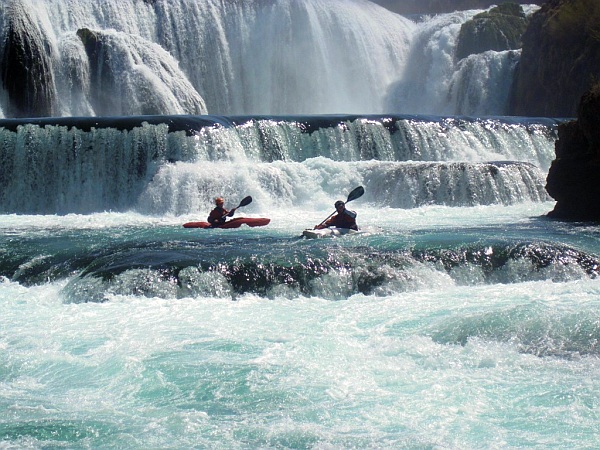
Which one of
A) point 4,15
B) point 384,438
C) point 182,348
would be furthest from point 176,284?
point 4,15

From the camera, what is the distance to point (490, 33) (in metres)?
32.0

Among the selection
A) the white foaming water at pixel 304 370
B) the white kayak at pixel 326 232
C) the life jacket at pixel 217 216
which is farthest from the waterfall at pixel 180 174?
the white foaming water at pixel 304 370

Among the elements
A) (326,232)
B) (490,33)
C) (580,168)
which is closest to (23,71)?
(326,232)

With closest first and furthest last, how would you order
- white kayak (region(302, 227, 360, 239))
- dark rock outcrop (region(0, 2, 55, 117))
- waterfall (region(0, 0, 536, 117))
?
white kayak (region(302, 227, 360, 239)) < dark rock outcrop (region(0, 2, 55, 117)) < waterfall (region(0, 0, 536, 117))

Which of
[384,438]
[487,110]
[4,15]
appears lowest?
[384,438]

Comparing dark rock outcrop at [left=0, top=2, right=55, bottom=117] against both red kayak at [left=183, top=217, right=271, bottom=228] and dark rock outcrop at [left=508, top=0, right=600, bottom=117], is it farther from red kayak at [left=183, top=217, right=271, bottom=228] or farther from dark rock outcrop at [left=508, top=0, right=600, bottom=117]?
dark rock outcrop at [left=508, top=0, right=600, bottom=117]

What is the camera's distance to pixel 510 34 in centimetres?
3266

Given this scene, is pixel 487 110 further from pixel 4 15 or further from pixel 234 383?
pixel 234 383

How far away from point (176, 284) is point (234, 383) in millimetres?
2933

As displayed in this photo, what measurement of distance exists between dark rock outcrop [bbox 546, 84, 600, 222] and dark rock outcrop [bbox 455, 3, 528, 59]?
56.2 ft

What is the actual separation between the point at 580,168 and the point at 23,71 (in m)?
15.4

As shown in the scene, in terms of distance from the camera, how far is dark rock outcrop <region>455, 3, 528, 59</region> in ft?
104

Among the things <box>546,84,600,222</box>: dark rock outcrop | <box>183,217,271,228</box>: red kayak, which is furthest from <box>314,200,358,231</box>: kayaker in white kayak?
<box>546,84,600,222</box>: dark rock outcrop

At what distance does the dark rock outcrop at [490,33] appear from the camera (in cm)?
3173
